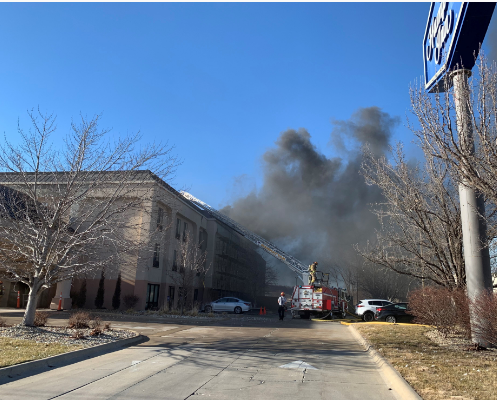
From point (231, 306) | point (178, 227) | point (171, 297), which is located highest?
point (178, 227)

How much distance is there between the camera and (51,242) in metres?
11.4

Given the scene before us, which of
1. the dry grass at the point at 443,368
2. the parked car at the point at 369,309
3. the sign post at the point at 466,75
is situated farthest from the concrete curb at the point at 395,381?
the parked car at the point at 369,309

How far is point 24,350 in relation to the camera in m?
7.78

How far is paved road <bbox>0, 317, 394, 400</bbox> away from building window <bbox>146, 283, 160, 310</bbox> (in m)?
16.9

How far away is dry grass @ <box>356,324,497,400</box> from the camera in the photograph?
5434 mm

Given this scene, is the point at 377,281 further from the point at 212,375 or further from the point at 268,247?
the point at 212,375

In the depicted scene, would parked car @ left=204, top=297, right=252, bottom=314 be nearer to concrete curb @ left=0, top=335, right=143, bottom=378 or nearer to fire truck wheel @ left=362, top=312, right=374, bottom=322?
fire truck wheel @ left=362, top=312, right=374, bottom=322

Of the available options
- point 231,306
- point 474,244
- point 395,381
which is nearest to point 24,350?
point 395,381

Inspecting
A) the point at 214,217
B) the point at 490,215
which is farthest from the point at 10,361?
the point at 214,217

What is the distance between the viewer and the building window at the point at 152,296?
1035 inches

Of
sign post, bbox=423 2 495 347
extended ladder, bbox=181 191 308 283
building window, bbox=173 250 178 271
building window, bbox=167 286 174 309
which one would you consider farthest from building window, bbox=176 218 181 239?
sign post, bbox=423 2 495 347

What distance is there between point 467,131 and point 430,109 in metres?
0.85

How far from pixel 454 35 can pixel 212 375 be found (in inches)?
360

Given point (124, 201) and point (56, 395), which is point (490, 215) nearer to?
point (124, 201)
